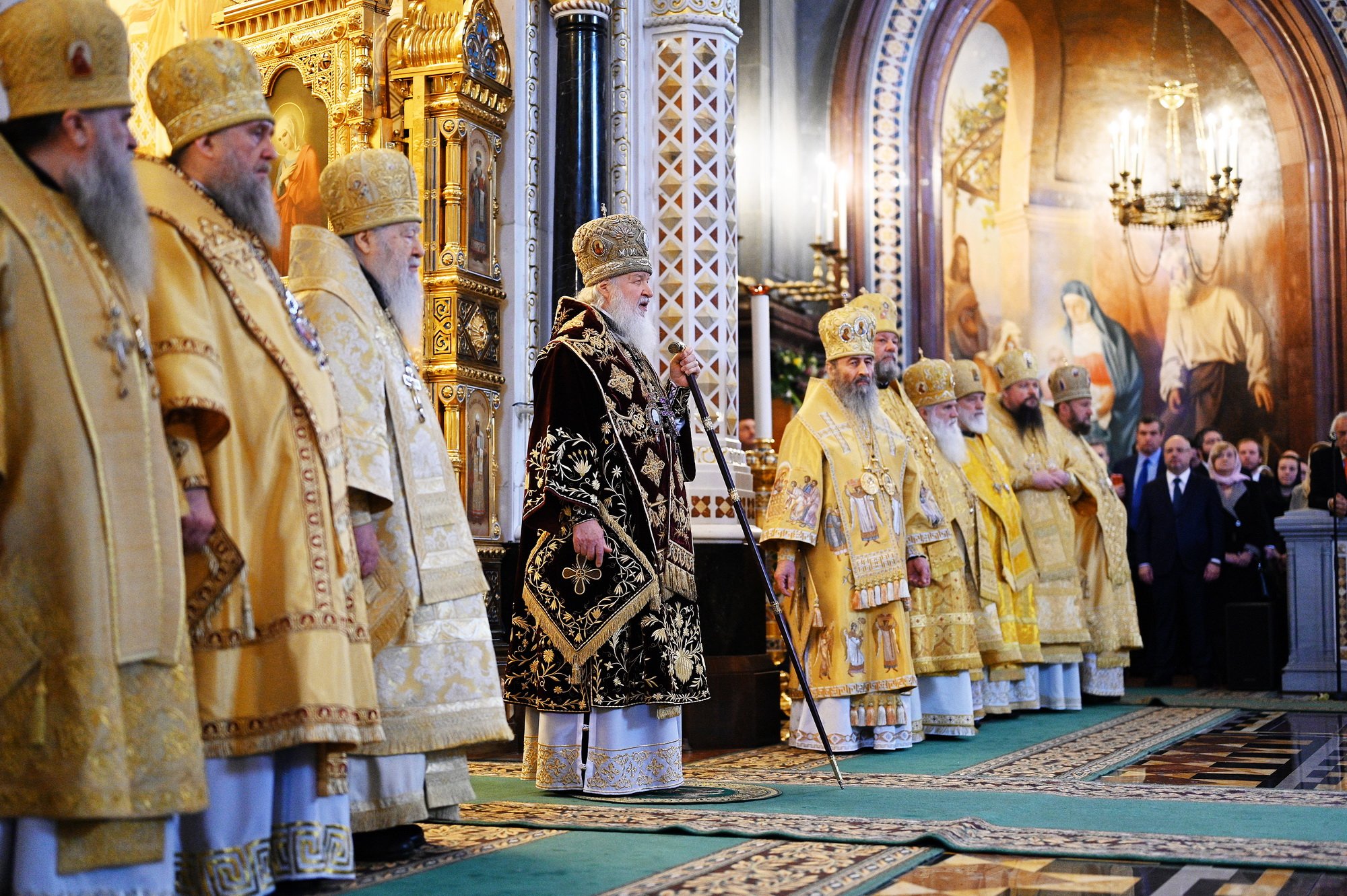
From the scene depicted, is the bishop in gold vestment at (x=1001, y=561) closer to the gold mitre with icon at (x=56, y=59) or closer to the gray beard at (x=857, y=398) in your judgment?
the gray beard at (x=857, y=398)

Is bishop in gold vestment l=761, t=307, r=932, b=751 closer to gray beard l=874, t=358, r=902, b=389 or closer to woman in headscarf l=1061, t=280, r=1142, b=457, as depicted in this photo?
gray beard l=874, t=358, r=902, b=389

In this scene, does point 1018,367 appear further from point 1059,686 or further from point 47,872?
point 47,872

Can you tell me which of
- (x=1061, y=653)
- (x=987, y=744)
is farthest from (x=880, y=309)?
(x=1061, y=653)

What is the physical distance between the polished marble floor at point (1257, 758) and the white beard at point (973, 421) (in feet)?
6.99

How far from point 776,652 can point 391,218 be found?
14.4 feet

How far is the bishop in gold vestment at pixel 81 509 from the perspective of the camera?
2881 millimetres

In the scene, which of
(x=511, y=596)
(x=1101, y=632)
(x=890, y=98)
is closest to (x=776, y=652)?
(x=511, y=596)

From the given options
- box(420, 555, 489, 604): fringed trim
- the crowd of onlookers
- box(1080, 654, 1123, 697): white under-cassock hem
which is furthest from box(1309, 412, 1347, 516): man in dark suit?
box(420, 555, 489, 604): fringed trim

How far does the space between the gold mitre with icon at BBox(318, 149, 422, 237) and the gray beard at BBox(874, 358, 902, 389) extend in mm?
4030

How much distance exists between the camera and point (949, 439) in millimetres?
8453

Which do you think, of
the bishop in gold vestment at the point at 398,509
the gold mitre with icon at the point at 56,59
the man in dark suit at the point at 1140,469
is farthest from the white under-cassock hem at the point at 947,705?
the gold mitre with icon at the point at 56,59

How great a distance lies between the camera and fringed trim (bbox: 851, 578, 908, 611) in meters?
7.04

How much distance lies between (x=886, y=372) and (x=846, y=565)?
4.82 feet

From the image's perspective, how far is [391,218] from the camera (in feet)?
14.4
